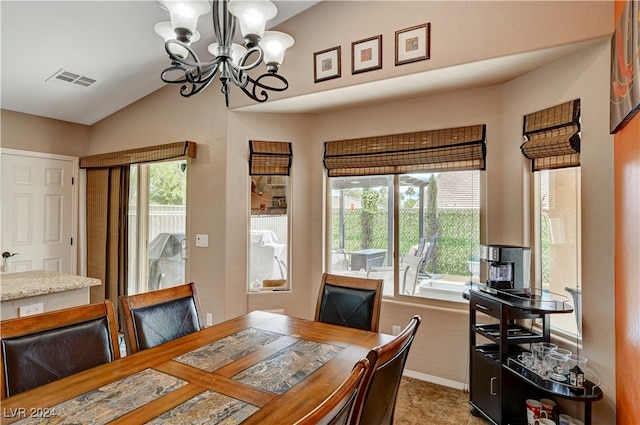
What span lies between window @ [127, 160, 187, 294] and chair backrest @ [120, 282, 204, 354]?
1.75 metres

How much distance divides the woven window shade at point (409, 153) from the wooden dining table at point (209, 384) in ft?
5.64

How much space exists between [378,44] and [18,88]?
11.3 ft

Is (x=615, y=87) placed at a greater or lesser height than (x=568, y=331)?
greater

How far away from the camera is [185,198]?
372cm

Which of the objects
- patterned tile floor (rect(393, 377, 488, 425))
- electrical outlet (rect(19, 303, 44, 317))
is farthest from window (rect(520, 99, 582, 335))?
electrical outlet (rect(19, 303, 44, 317))

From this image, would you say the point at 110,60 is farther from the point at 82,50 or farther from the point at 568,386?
the point at 568,386

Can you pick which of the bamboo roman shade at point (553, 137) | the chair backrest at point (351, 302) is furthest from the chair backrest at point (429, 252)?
the chair backrest at point (351, 302)

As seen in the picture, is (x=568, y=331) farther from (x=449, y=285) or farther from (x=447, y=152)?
(x=447, y=152)

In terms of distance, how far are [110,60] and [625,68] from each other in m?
3.70

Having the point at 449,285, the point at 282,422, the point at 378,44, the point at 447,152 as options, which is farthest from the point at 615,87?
the point at 282,422

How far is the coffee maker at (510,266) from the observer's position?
233 cm

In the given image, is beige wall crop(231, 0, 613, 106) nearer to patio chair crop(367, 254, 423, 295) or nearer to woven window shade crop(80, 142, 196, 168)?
woven window shade crop(80, 142, 196, 168)

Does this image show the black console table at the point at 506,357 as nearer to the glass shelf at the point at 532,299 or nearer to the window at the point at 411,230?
the glass shelf at the point at 532,299

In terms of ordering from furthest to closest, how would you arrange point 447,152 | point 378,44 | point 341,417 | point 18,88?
point 18,88 → point 447,152 → point 378,44 → point 341,417
